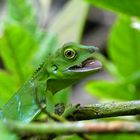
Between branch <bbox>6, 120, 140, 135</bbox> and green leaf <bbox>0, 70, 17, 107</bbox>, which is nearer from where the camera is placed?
branch <bbox>6, 120, 140, 135</bbox>

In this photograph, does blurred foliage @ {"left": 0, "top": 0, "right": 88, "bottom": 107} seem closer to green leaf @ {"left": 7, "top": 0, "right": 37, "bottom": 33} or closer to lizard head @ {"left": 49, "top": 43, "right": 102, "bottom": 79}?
green leaf @ {"left": 7, "top": 0, "right": 37, "bottom": 33}

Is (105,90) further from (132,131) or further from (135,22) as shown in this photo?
(132,131)

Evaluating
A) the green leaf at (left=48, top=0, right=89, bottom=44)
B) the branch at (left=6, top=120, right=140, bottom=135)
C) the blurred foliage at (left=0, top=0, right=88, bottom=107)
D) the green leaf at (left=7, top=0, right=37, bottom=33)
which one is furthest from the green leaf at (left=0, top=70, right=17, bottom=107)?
the branch at (left=6, top=120, right=140, bottom=135)

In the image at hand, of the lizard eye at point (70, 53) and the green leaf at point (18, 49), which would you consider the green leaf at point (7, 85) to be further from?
the lizard eye at point (70, 53)

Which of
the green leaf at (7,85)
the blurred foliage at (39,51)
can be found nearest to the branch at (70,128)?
the blurred foliage at (39,51)

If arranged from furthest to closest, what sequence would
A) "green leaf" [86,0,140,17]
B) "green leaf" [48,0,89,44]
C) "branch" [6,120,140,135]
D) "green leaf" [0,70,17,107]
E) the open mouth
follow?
"green leaf" [48,0,89,44] → "green leaf" [0,70,17,107] → "green leaf" [86,0,140,17] → the open mouth → "branch" [6,120,140,135]

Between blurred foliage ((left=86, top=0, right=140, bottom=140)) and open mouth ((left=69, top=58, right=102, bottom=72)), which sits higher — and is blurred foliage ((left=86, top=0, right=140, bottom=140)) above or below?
above

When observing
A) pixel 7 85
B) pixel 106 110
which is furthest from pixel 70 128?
pixel 7 85

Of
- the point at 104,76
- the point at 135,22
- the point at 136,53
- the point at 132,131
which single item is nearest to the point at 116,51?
the point at 136,53

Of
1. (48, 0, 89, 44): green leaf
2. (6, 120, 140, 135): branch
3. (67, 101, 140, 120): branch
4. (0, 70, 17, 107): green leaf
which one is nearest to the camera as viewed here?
(6, 120, 140, 135): branch
